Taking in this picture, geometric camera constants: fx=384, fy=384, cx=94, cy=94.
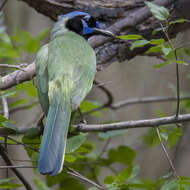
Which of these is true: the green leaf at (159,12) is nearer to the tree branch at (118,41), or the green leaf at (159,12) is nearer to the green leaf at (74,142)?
the green leaf at (74,142)

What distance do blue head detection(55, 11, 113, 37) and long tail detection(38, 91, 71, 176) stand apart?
3.40ft

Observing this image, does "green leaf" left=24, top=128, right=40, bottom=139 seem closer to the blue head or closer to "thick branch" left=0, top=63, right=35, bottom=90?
"thick branch" left=0, top=63, right=35, bottom=90

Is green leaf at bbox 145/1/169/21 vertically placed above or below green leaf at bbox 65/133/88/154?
above

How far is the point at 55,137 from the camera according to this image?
2271 mm

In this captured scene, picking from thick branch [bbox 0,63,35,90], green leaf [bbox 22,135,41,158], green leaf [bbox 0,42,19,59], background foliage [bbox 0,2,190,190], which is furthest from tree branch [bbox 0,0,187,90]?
green leaf [bbox 22,135,41,158]

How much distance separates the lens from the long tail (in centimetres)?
215

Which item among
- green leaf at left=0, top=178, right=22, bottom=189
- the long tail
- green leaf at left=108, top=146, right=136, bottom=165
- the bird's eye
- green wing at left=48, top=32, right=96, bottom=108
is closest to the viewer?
the long tail

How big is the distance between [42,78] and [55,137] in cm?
51

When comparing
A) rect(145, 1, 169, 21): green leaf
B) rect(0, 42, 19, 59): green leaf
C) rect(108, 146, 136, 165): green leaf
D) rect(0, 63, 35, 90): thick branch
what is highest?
rect(145, 1, 169, 21): green leaf

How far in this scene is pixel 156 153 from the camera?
22.9 feet

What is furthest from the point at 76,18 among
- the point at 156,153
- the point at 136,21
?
the point at 156,153

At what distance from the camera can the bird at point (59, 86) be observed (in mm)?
2213

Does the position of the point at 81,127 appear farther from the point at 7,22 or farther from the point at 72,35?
the point at 7,22

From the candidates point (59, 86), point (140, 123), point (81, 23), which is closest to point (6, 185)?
point (59, 86)
